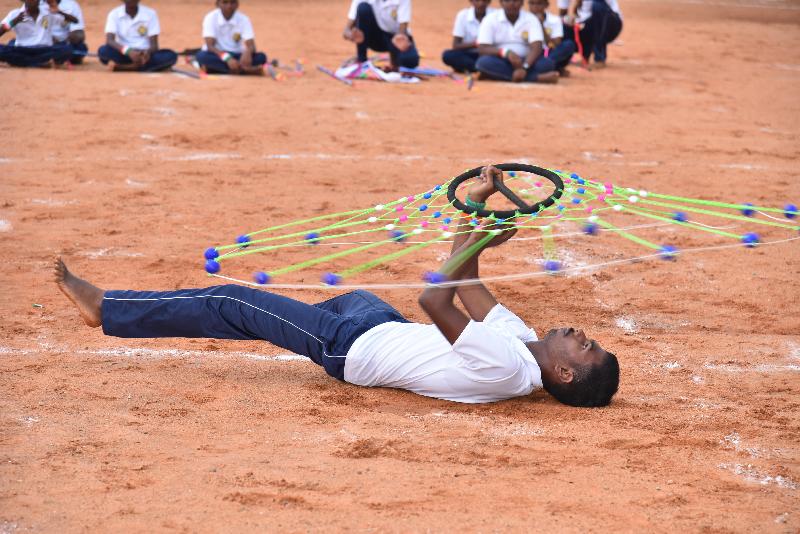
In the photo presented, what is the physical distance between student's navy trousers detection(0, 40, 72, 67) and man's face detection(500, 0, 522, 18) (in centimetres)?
519

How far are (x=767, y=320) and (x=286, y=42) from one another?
1020cm

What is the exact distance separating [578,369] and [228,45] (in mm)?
9107

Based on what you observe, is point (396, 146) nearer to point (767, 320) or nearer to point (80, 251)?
point (80, 251)

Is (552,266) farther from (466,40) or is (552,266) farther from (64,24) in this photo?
(64,24)

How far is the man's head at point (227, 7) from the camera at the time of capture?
41.8 feet

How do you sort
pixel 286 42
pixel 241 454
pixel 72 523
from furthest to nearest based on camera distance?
pixel 286 42 < pixel 241 454 < pixel 72 523

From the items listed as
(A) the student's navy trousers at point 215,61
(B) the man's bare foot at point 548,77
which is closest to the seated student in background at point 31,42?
(A) the student's navy trousers at point 215,61

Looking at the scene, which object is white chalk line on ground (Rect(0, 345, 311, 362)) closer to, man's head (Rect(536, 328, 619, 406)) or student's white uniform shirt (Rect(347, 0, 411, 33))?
man's head (Rect(536, 328, 619, 406))

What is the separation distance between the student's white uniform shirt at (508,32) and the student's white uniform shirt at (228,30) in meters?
2.83

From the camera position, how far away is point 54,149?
31.5 feet

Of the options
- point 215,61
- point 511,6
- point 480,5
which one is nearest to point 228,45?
point 215,61

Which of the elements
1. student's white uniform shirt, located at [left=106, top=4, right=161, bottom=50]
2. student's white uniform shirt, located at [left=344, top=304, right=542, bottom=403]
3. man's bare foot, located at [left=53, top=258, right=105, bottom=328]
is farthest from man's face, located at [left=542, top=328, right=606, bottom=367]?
student's white uniform shirt, located at [left=106, top=4, right=161, bottom=50]

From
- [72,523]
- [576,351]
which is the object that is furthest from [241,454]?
[576,351]

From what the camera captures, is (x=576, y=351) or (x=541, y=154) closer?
(x=576, y=351)
